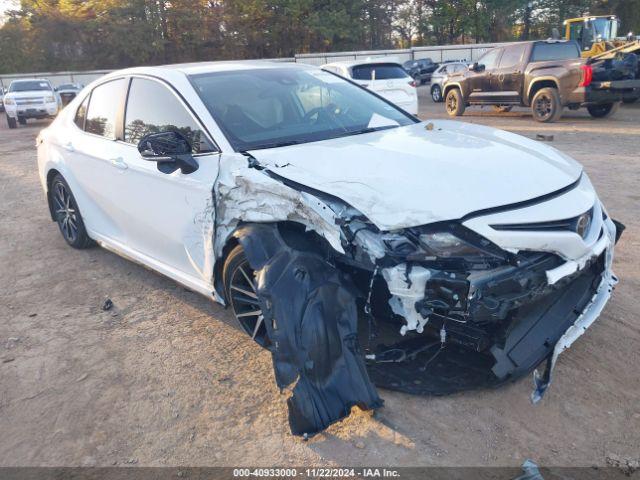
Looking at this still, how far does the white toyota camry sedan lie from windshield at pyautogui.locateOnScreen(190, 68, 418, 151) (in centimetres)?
2

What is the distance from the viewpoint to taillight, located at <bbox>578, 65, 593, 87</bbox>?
12117mm

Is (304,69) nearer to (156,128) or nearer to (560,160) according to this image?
(156,128)

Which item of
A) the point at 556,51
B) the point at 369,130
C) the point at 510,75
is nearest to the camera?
the point at 369,130

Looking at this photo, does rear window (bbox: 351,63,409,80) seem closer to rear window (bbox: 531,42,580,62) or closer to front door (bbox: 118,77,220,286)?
rear window (bbox: 531,42,580,62)

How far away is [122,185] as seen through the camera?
4199 mm

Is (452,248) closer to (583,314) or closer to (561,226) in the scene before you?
(561,226)

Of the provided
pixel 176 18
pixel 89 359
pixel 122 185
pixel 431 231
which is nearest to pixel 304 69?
pixel 122 185

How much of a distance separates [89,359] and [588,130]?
11884 millimetres

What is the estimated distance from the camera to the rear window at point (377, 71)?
11883 millimetres

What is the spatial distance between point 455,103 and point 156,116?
44.0 feet

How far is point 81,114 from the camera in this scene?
509 centimetres

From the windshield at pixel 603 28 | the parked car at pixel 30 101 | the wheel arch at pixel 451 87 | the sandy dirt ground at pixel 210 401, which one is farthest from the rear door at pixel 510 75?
the parked car at pixel 30 101

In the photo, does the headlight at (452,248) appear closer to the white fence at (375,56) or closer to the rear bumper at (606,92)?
the rear bumper at (606,92)

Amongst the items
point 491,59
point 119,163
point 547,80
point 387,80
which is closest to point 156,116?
point 119,163
